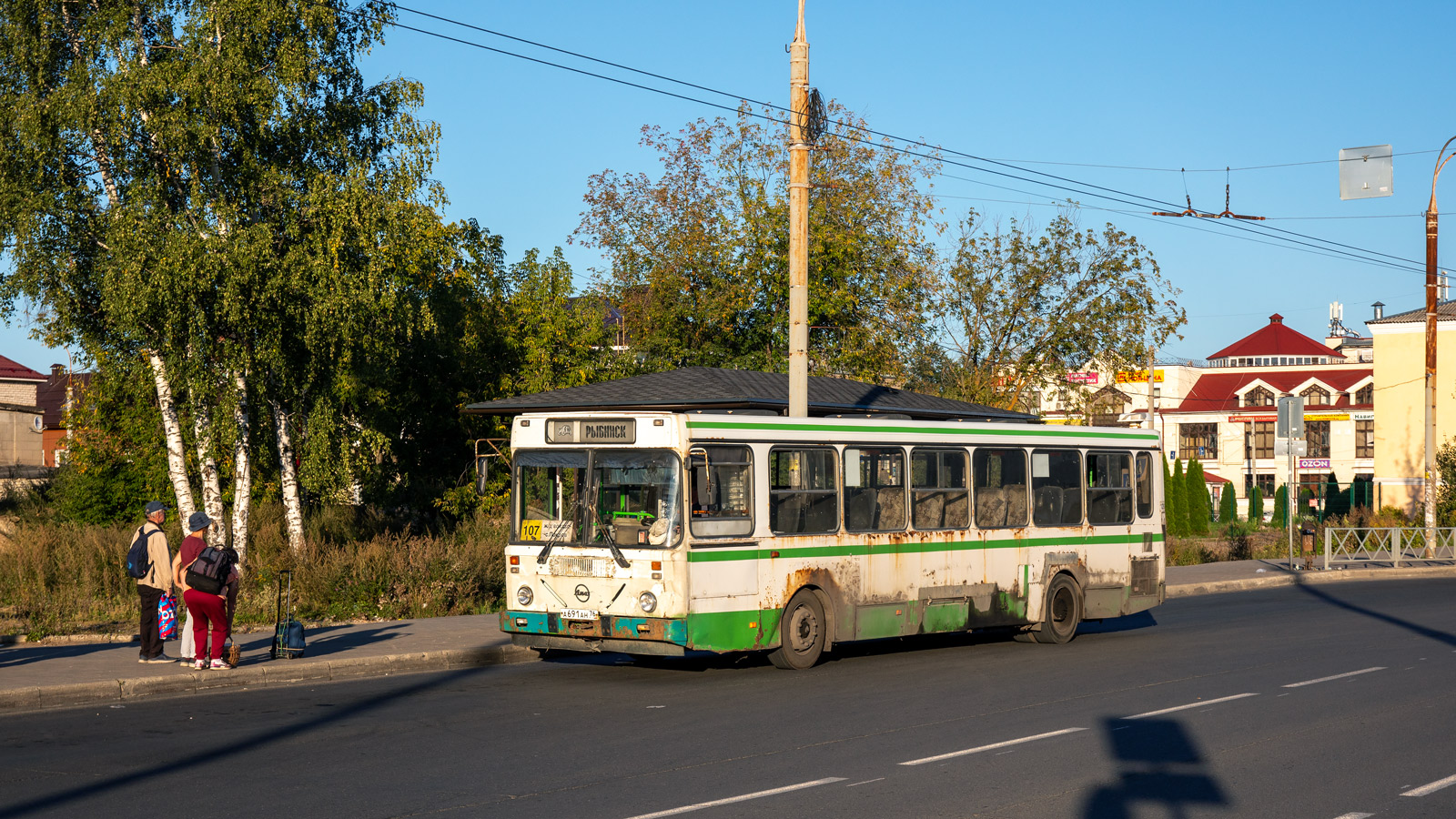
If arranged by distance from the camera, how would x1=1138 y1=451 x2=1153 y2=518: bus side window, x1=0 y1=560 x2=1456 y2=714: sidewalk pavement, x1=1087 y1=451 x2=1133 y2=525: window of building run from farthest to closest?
x1=1138 y1=451 x2=1153 y2=518: bus side window → x1=1087 y1=451 x2=1133 y2=525: window of building → x1=0 y1=560 x2=1456 y2=714: sidewalk pavement

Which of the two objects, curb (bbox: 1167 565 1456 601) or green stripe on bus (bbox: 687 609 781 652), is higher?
green stripe on bus (bbox: 687 609 781 652)

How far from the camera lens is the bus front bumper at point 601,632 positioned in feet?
45.6

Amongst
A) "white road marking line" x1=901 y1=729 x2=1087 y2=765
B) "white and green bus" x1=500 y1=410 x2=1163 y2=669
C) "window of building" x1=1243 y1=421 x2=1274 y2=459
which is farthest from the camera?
"window of building" x1=1243 y1=421 x2=1274 y2=459

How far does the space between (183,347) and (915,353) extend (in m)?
23.1

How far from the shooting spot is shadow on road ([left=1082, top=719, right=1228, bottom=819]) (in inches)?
321

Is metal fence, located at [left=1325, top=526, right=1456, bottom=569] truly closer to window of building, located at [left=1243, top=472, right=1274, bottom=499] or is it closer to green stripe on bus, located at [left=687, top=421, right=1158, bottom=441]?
green stripe on bus, located at [left=687, top=421, right=1158, bottom=441]

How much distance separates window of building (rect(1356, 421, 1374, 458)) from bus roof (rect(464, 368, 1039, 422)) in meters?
69.0

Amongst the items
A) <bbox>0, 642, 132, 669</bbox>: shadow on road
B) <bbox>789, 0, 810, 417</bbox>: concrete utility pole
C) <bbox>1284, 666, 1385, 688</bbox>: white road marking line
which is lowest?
<bbox>1284, 666, 1385, 688</bbox>: white road marking line

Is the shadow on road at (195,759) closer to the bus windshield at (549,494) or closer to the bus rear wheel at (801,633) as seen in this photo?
the bus windshield at (549,494)

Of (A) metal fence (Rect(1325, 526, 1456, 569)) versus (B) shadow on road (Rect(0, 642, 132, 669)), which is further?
(A) metal fence (Rect(1325, 526, 1456, 569))

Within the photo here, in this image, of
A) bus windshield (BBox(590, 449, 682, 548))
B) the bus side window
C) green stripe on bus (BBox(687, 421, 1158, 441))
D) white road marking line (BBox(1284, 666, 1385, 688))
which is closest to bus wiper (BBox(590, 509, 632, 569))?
bus windshield (BBox(590, 449, 682, 548))

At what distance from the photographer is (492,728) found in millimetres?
11133

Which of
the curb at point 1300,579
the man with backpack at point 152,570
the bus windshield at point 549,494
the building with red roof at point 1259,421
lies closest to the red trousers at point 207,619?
the man with backpack at point 152,570

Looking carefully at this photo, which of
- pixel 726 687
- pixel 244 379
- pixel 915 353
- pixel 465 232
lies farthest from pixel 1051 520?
pixel 915 353
